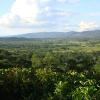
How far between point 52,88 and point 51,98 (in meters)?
8.13

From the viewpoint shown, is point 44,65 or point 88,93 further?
point 44,65

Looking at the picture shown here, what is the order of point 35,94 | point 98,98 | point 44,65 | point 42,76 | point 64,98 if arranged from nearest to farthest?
point 98,98 < point 64,98 < point 35,94 < point 42,76 < point 44,65

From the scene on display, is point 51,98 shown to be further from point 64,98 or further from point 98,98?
point 98,98

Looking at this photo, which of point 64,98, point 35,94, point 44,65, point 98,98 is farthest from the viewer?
point 44,65

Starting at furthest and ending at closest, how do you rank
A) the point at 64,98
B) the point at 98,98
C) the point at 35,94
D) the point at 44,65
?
the point at 44,65 < the point at 35,94 < the point at 64,98 < the point at 98,98

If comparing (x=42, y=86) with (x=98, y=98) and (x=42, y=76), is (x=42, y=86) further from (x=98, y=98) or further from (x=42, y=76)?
(x=98, y=98)

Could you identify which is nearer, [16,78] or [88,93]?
[88,93]

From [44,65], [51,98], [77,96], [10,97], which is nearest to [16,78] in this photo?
[10,97]

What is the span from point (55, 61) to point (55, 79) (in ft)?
247

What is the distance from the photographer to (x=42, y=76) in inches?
3140

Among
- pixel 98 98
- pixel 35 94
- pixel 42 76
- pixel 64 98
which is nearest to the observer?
pixel 98 98

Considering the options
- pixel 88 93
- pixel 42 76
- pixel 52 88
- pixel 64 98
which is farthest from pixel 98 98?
pixel 42 76

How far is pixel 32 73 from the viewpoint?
271 ft

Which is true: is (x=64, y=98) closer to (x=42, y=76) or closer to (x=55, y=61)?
(x=42, y=76)
